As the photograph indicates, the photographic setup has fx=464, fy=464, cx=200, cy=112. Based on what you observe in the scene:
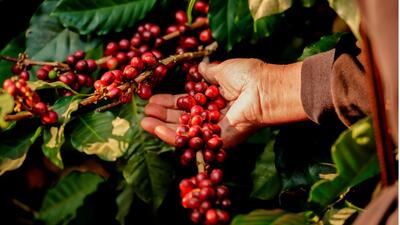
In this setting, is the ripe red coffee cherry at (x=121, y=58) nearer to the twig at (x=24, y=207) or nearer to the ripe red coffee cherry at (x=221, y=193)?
the ripe red coffee cherry at (x=221, y=193)

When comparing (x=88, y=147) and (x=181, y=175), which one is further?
(x=181, y=175)

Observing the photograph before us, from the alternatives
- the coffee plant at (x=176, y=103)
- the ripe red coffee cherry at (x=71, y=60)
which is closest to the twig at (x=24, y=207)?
the coffee plant at (x=176, y=103)

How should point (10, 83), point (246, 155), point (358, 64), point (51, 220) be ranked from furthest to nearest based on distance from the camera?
point (51, 220) → point (246, 155) → point (358, 64) → point (10, 83)

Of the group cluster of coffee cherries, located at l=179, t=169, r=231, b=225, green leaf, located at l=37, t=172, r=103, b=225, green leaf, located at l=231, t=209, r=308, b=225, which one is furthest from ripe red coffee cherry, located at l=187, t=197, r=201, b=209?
green leaf, located at l=37, t=172, r=103, b=225

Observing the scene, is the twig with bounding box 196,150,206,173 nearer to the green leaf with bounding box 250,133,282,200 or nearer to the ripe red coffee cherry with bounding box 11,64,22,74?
the green leaf with bounding box 250,133,282,200

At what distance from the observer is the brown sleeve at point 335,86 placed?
1.08 m

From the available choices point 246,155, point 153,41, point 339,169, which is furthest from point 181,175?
point 339,169

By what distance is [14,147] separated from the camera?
3.94ft

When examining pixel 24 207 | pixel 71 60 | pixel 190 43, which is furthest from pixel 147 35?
pixel 24 207

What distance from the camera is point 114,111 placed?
135cm

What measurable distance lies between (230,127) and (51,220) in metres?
0.86

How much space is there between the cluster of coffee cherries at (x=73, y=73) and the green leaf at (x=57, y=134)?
0.16ft

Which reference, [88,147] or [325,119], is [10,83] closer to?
[88,147]

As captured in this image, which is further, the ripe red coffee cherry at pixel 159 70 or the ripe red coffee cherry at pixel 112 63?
the ripe red coffee cherry at pixel 112 63
